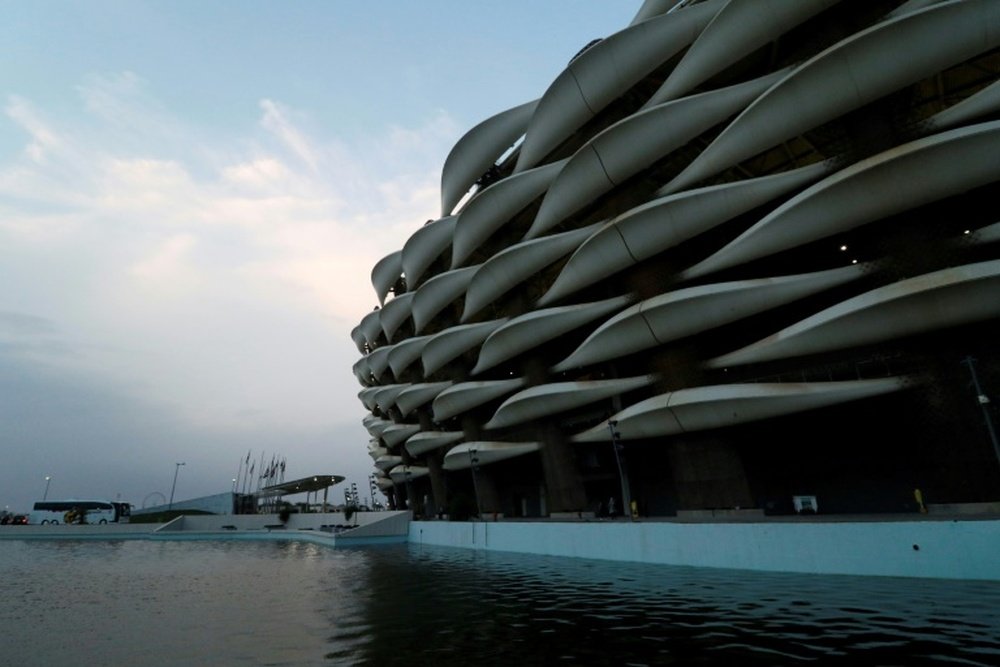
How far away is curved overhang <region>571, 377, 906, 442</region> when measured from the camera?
59.4 feet

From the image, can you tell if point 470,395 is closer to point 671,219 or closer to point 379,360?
point 671,219

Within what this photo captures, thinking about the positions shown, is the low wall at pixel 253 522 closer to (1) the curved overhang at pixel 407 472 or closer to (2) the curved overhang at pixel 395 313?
Result: (1) the curved overhang at pixel 407 472

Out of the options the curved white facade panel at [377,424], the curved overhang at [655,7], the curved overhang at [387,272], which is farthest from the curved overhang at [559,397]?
the curved overhang at [387,272]

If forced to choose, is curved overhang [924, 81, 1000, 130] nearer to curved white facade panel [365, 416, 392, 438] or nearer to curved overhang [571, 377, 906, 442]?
curved overhang [571, 377, 906, 442]

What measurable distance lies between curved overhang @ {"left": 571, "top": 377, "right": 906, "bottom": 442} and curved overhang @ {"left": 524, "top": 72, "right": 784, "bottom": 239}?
1096cm

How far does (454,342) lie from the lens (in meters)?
38.4

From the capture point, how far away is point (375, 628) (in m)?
9.83

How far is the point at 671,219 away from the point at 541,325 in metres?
9.56

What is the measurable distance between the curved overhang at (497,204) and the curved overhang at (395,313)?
12.2 metres

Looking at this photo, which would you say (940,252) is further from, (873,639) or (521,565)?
(521,565)

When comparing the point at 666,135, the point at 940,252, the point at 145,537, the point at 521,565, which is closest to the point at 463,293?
the point at 666,135

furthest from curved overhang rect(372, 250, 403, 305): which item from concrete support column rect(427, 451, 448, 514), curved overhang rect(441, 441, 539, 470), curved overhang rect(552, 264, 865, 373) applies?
curved overhang rect(552, 264, 865, 373)

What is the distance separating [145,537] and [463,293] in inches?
1744

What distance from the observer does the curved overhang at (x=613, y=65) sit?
82.6 ft
